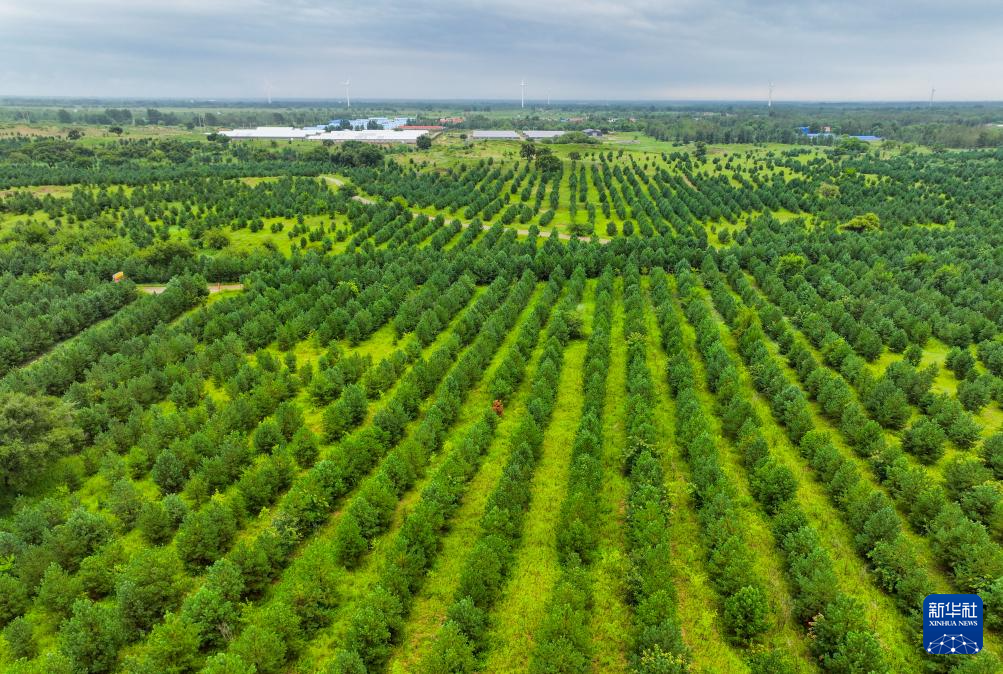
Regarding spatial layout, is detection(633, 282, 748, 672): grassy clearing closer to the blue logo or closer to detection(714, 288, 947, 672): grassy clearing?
detection(714, 288, 947, 672): grassy clearing

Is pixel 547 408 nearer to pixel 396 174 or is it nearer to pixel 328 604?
pixel 328 604

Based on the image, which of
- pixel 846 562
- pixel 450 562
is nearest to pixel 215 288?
pixel 450 562

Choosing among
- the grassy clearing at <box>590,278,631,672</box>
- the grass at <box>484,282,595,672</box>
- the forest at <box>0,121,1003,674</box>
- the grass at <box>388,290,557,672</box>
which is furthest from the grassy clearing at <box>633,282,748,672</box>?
the grass at <box>388,290,557,672</box>

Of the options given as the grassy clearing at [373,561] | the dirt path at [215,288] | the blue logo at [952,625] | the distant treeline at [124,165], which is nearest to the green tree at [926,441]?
the blue logo at [952,625]

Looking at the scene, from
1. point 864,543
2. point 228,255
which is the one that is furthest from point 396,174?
point 864,543

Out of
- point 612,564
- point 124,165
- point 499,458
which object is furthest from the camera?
point 124,165

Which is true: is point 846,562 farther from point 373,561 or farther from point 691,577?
point 373,561
